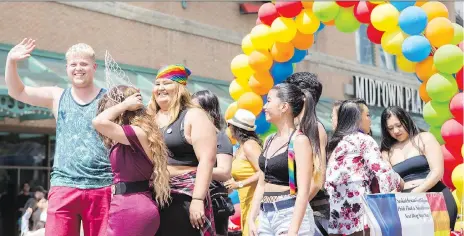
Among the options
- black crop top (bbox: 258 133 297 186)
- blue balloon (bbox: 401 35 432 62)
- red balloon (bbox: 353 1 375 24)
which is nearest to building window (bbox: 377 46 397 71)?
red balloon (bbox: 353 1 375 24)

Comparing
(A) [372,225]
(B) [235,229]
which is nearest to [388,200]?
(A) [372,225]

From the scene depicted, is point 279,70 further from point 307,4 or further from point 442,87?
point 442,87

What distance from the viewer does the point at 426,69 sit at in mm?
8711

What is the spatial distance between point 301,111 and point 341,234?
109cm

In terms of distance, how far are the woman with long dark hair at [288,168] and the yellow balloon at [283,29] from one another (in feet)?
15.9

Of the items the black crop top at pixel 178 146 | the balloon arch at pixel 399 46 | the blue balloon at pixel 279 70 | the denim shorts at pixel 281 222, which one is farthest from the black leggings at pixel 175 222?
the blue balloon at pixel 279 70

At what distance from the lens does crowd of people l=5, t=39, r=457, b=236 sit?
13.5 ft

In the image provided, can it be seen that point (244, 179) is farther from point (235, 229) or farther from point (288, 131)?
point (288, 131)

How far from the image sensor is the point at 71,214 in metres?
4.31

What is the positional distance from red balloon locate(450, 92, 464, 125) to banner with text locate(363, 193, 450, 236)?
3126 mm

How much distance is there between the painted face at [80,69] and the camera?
4.54 metres

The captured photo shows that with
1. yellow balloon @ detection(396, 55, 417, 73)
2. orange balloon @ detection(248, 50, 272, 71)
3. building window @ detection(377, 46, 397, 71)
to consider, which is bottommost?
yellow balloon @ detection(396, 55, 417, 73)

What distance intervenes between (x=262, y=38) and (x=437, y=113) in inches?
103

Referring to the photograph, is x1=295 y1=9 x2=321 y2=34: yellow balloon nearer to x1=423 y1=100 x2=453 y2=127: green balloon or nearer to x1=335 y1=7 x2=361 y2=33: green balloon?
x1=335 y1=7 x2=361 y2=33: green balloon
